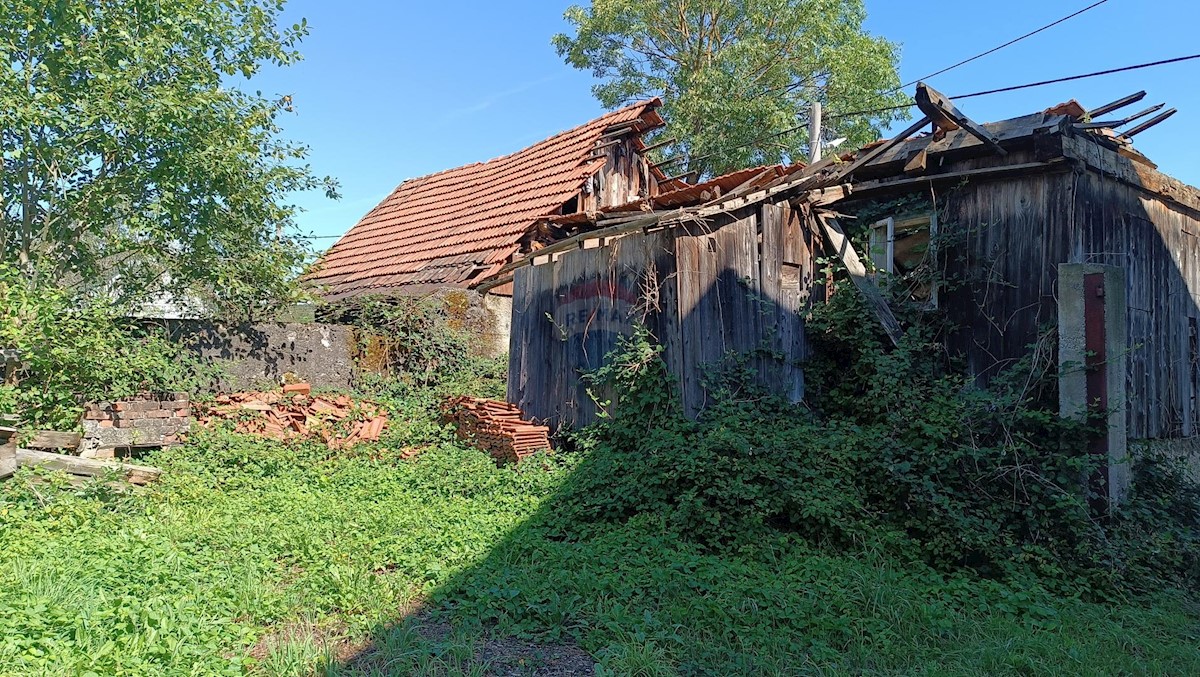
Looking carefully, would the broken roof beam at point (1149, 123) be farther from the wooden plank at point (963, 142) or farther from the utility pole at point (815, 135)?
the utility pole at point (815, 135)

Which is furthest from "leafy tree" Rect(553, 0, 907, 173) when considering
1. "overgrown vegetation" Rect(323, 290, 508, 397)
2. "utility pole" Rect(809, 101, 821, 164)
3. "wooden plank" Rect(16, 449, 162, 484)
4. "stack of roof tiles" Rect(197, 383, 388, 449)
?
"wooden plank" Rect(16, 449, 162, 484)

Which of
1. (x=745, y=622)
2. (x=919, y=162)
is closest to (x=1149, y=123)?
(x=919, y=162)

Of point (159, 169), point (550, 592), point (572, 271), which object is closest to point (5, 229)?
point (159, 169)

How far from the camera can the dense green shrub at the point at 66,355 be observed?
23.9ft

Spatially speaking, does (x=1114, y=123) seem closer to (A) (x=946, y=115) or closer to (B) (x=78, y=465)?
(A) (x=946, y=115)

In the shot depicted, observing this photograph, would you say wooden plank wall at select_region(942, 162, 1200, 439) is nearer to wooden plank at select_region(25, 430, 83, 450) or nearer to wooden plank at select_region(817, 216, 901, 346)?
wooden plank at select_region(817, 216, 901, 346)

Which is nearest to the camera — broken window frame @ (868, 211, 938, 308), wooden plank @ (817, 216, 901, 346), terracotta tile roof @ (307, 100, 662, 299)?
wooden plank @ (817, 216, 901, 346)

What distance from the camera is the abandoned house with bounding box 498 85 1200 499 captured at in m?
6.84

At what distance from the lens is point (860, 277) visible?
25.4 feet

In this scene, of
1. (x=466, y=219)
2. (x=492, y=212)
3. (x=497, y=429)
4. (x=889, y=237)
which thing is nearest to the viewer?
(x=889, y=237)

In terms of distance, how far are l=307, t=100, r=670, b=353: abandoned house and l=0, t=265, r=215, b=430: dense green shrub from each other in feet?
13.0

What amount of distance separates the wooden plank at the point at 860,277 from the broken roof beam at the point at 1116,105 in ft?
8.18

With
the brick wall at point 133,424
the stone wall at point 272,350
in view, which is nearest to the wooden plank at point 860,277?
the stone wall at point 272,350

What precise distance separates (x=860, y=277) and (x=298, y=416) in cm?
717
